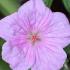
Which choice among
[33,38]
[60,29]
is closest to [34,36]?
[33,38]

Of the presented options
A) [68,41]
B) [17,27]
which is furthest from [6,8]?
[68,41]

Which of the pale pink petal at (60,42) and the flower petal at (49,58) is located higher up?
the pale pink petal at (60,42)

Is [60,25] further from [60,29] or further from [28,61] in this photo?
[28,61]

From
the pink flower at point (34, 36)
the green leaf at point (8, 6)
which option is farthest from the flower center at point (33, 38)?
the green leaf at point (8, 6)

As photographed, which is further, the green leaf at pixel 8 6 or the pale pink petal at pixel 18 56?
the green leaf at pixel 8 6

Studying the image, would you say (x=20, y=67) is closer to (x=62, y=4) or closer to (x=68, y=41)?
(x=68, y=41)

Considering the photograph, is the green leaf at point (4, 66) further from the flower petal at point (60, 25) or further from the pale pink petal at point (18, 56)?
the flower petal at point (60, 25)

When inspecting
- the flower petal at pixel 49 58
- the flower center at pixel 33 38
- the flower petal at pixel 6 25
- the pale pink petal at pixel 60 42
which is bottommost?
the flower petal at pixel 49 58
